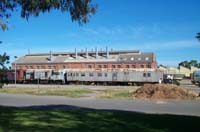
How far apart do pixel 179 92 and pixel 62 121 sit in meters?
25.3

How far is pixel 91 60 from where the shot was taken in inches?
4850

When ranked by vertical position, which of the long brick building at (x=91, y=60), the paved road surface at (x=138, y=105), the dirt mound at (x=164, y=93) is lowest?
the paved road surface at (x=138, y=105)

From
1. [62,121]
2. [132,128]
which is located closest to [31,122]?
[62,121]

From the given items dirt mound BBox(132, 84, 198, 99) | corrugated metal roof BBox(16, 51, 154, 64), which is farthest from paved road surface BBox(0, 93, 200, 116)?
corrugated metal roof BBox(16, 51, 154, 64)

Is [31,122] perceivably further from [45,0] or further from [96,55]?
[96,55]

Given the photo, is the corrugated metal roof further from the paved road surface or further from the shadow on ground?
the shadow on ground

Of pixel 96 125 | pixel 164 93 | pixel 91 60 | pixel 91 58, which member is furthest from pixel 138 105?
pixel 91 58

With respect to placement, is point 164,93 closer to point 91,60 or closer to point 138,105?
point 138,105

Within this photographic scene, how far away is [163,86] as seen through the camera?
38.2 metres

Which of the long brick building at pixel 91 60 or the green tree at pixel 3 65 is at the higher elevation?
the long brick building at pixel 91 60

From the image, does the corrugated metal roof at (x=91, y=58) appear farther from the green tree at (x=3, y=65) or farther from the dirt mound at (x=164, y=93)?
the green tree at (x=3, y=65)

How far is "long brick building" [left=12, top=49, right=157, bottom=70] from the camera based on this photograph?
11706cm

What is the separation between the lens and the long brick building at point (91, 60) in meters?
117

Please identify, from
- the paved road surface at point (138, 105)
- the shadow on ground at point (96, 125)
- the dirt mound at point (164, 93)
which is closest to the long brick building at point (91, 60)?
the dirt mound at point (164, 93)
